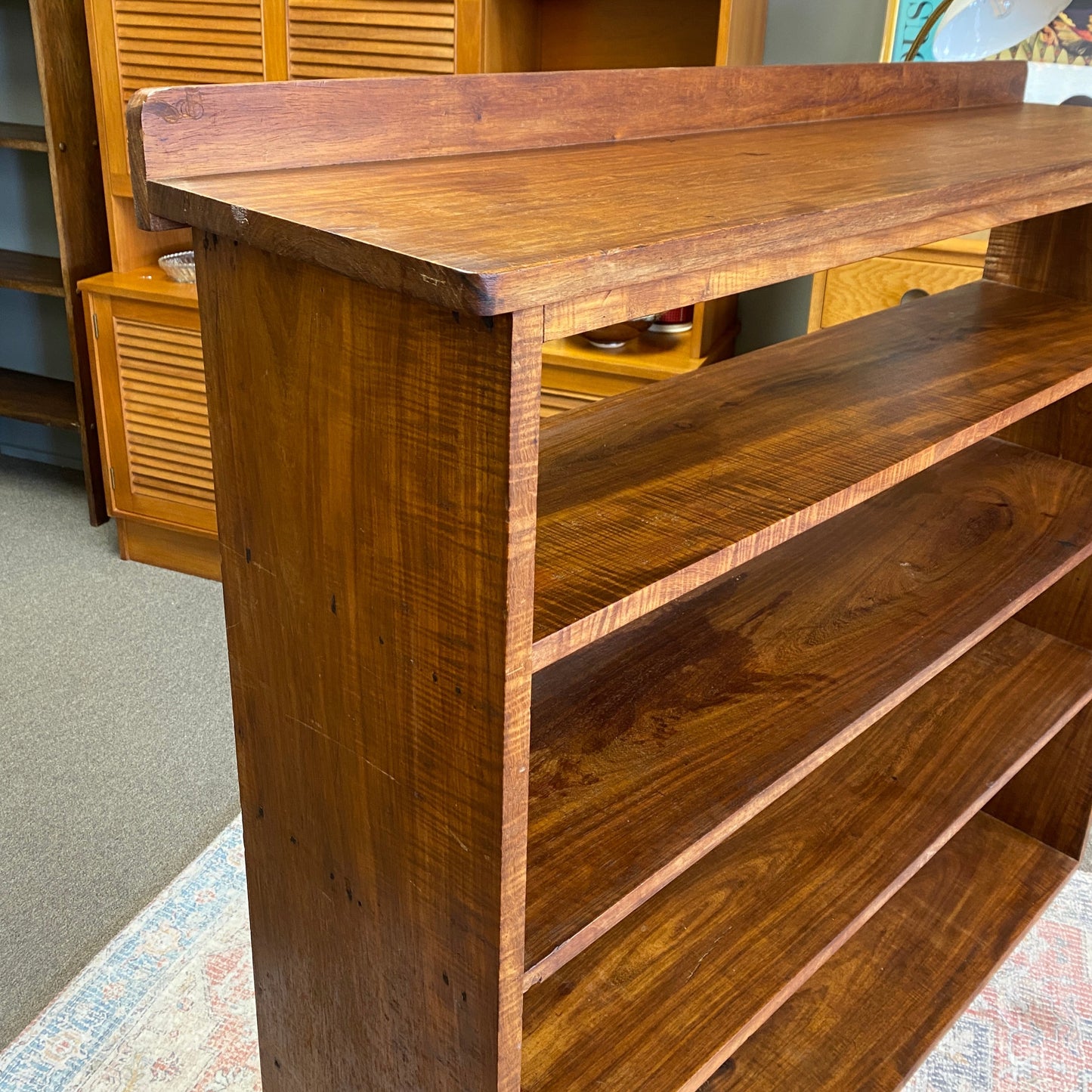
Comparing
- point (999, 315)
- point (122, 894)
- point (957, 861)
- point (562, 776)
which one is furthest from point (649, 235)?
point (122, 894)

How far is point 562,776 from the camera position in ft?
3.35

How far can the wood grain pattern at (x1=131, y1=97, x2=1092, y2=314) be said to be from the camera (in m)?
0.65

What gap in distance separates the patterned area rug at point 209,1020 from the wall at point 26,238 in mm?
2231

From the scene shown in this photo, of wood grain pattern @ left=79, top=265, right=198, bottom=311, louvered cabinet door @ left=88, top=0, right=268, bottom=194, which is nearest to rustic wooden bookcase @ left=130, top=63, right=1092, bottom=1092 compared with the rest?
louvered cabinet door @ left=88, top=0, right=268, bottom=194

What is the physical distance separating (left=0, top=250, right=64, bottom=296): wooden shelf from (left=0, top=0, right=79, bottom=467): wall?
2.9 inches

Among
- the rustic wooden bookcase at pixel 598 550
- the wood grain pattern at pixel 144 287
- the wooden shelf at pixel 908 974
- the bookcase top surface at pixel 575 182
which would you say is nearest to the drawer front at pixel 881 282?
the rustic wooden bookcase at pixel 598 550

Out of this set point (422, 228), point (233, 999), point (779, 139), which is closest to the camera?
point (422, 228)

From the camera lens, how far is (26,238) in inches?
137

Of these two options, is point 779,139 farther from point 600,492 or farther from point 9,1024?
point 9,1024

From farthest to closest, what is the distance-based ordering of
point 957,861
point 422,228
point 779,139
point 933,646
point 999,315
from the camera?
1. point 957,861
2. point 999,315
3. point 933,646
4. point 779,139
5. point 422,228

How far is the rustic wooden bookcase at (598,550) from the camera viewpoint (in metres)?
0.74

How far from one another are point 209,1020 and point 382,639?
1.08 m

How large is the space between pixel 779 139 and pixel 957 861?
48.9 inches

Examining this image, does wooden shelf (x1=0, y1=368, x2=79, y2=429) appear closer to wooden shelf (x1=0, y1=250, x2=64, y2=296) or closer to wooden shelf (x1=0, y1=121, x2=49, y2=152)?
wooden shelf (x1=0, y1=250, x2=64, y2=296)
